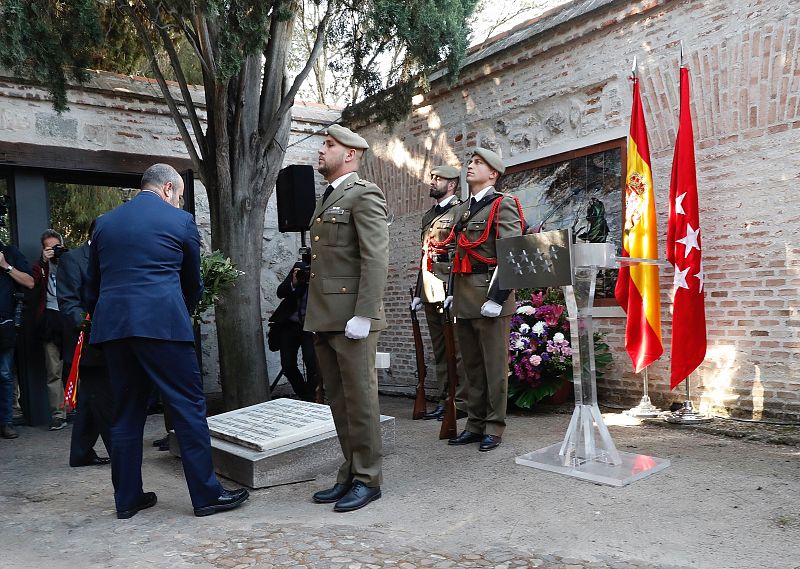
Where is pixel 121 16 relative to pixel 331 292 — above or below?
above

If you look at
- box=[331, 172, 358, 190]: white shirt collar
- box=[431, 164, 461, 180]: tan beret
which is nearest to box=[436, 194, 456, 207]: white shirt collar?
box=[431, 164, 461, 180]: tan beret

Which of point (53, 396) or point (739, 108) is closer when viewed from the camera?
point (739, 108)

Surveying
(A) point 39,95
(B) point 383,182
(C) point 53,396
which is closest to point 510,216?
(B) point 383,182

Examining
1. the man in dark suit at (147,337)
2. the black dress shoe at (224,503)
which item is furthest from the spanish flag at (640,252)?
the man in dark suit at (147,337)

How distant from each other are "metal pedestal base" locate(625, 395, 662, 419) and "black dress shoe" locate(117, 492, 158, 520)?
12.1 feet

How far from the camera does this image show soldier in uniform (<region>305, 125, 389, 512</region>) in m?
3.45

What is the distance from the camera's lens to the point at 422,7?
241 inches

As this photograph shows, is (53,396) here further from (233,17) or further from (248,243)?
(233,17)

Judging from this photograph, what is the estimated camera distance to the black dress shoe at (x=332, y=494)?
11.8ft

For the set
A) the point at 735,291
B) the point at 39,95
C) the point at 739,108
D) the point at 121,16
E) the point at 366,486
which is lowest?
the point at 366,486

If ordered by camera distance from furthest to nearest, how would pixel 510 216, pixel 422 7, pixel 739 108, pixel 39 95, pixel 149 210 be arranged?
pixel 39 95 < pixel 422 7 < pixel 739 108 < pixel 510 216 < pixel 149 210

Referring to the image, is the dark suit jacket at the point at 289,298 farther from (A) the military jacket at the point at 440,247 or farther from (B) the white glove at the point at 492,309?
(B) the white glove at the point at 492,309

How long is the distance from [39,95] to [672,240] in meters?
6.33

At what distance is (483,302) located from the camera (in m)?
4.63
